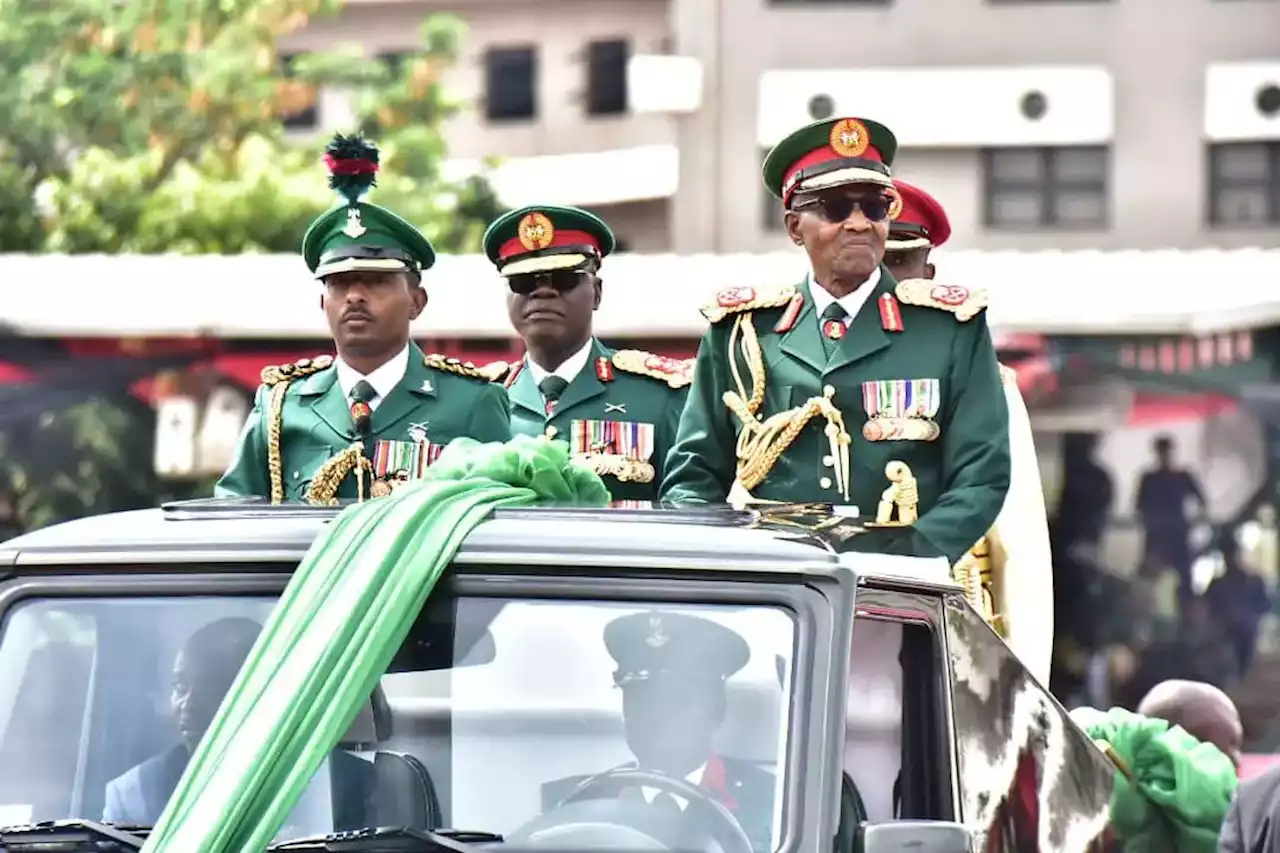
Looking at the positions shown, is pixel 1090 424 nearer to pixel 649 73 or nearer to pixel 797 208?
pixel 649 73

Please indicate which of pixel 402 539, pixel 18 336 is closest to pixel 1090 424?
pixel 18 336

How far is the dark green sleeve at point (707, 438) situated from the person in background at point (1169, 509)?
41.6ft

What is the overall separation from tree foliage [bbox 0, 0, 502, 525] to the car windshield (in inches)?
1001

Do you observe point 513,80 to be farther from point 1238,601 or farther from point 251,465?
point 251,465

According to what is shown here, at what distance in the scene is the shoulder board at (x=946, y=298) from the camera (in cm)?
596

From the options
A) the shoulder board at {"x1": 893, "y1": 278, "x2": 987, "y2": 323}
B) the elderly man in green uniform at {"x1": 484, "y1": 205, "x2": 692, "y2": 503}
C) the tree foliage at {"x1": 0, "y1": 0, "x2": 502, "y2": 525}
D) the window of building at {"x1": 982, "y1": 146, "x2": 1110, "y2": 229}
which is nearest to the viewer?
the shoulder board at {"x1": 893, "y1": 278, "x2": 987, "y2": 323}

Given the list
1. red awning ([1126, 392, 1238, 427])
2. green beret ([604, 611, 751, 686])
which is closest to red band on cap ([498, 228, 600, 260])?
green beret ([604, 611, 751, 686])

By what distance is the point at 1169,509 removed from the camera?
18.5 m

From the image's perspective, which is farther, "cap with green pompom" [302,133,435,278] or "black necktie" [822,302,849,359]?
"cap with green pompom" [302,133,435,278]

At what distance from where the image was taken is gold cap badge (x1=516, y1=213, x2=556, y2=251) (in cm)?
736

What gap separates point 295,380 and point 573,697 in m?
2.93

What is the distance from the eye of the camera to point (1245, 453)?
19031 mm

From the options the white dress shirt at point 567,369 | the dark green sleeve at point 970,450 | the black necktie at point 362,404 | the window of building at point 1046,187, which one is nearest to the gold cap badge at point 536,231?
the white dress shirt at point 567,369

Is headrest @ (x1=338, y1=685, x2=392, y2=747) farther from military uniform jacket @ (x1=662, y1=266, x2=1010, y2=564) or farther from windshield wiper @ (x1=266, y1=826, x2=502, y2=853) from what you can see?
military uniform jacket @ (x1=662, y1=266, x2=1010, y2=564)
